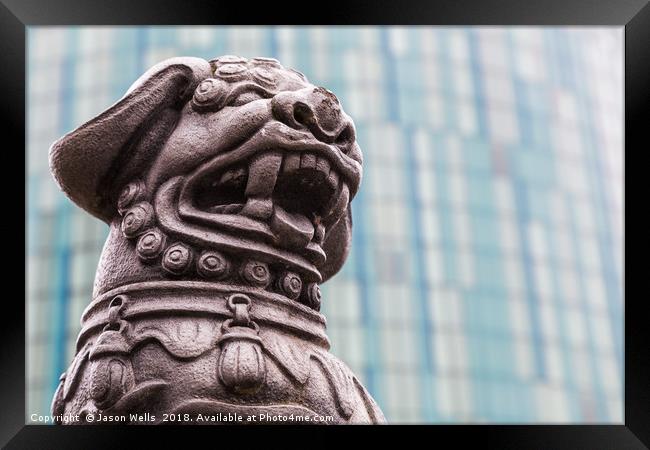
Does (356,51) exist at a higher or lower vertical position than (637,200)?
higher

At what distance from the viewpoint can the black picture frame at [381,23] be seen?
4.96 m

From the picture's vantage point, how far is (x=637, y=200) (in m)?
5.30

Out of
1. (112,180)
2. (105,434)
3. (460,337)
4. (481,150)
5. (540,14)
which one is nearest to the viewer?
(105,434)

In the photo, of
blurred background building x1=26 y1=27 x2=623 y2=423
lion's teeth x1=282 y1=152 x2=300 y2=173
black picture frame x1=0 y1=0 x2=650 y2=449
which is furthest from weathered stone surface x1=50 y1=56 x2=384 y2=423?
blurred background building x1=26 y1=27 x2=623 y2=423

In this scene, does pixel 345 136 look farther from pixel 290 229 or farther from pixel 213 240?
pixel 213 240

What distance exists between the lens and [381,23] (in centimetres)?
559

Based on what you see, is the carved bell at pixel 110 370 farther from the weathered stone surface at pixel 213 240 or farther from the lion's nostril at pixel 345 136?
the lion's nostril at pixel 345 136

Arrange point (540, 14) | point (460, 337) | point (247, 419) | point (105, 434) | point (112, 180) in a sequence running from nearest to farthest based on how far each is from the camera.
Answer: point (105, 434)
point (247, 419)
point (540, 14)
point (112, 180)
point (460, 337)

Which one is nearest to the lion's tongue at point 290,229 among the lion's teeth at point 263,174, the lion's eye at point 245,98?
the lion's teeth at point 263,174

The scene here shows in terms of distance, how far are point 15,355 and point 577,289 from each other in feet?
127

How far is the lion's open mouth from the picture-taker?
583 centimetres

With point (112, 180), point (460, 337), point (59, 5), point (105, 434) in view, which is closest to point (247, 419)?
point (105, 434)

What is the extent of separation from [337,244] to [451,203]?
34498 millimetres

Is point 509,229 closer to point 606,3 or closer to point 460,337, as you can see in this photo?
point 460,337
